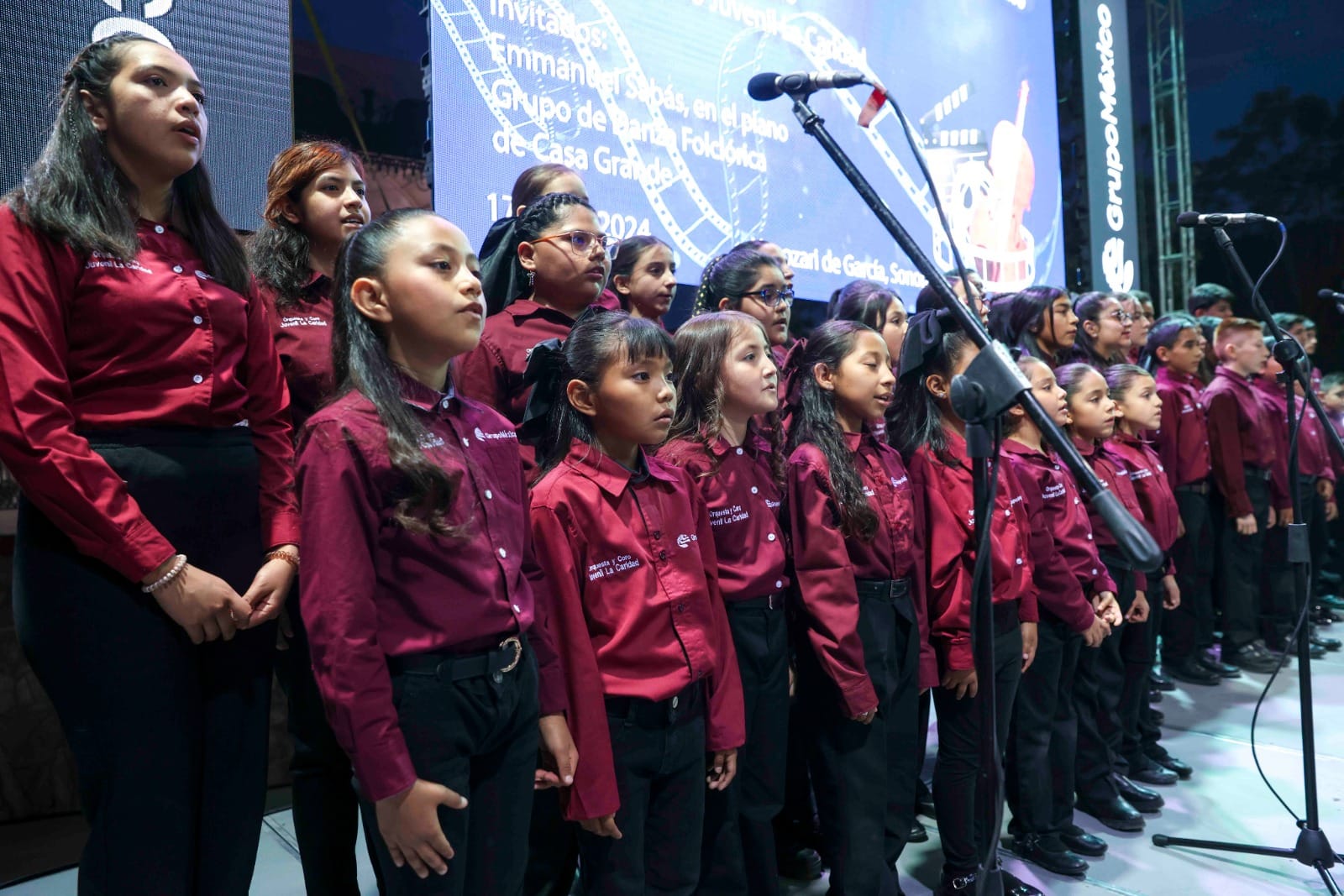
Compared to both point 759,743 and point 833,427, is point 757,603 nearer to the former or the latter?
point 759,743

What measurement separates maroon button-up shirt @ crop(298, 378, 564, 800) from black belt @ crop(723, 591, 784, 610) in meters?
0.65

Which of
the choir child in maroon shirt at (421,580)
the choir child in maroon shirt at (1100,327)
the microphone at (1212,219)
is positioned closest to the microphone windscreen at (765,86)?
the choir child in maroon shirt at (421,580)

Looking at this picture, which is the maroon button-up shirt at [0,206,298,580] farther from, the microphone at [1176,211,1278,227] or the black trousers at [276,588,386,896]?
the microphone at [1176,211,1278,227]

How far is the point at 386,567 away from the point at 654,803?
76cm

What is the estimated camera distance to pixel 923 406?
8.73 feet

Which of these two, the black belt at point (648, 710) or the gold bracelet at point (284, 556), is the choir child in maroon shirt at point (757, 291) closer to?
the black belt at point (648, 710)

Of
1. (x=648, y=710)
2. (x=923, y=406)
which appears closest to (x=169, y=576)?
(x=648, y=710)

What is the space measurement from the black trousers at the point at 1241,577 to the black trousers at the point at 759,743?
3.57 m

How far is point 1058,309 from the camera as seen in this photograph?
3.67 meters

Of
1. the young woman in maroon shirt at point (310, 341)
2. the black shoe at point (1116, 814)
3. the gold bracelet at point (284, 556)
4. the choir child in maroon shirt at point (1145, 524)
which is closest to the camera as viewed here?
the gold bracelet at point (284, 556)

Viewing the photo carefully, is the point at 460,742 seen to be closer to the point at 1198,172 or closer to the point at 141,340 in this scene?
the point at 141,340

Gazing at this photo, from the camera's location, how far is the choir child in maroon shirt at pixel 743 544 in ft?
7.06

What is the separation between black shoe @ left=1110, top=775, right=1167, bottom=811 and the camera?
10.2ft

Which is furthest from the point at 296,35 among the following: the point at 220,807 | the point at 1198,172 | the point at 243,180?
the point at 1198,172
